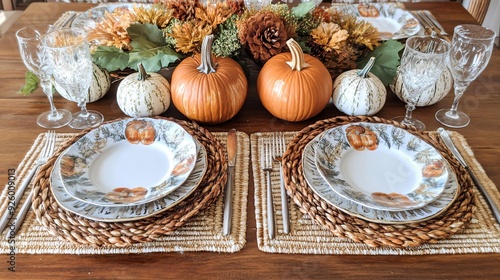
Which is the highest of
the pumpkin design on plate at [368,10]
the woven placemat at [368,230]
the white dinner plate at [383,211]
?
the pumpkin design on plate at [368,10]

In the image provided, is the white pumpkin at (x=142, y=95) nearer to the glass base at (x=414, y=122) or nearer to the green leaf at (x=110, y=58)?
the green leaf at (x=110, y=58)

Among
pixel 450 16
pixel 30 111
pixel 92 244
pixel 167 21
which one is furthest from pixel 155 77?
pixel 450 16

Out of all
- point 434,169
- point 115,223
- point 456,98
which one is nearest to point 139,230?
point 115,223

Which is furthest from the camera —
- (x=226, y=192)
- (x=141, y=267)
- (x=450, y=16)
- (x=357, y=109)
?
(x=450, y=16)

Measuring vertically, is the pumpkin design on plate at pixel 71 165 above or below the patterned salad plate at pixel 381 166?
above

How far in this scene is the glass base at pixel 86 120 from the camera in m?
0.91

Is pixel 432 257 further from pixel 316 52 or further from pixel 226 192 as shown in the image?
pixel 316 52

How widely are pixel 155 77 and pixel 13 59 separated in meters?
0.48

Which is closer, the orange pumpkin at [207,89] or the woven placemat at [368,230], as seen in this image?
the woven placemat at [368,230]

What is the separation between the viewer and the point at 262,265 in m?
0.63

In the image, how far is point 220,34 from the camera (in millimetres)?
954

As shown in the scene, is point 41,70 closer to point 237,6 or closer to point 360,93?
point 237,6

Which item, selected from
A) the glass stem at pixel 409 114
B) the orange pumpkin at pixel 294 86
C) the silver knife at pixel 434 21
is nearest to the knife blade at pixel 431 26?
the silver knife at pixel 434 21

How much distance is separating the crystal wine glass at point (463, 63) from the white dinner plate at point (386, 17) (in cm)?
30
